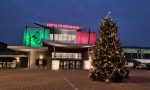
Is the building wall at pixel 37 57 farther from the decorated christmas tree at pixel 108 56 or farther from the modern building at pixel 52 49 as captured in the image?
the decorated christmas tree at pixel 108 56

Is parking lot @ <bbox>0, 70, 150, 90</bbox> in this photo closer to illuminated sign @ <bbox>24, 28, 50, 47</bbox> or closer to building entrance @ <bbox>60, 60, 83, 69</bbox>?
building entrance @ <bbox>60, 60, 83, 69</bbox>

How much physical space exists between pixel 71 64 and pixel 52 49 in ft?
20.0

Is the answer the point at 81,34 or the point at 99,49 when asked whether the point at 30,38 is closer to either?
the point at 81,34

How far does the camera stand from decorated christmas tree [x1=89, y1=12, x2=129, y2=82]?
24.6m

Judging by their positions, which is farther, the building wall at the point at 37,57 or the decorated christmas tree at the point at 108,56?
the building wall at the point at 37,57

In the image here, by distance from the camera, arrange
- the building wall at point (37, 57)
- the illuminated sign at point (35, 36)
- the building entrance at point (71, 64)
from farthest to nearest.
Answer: the illuminated sign at point (35, 36), the building entrance at point (71, 64), the building wall at point (37, 57)

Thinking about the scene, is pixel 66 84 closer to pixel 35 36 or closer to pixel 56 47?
pixel 56 47

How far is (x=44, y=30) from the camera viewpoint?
7600 cm

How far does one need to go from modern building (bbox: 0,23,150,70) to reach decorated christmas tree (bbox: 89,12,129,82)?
40.7m

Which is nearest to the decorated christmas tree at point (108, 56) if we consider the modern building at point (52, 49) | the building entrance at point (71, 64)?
the modern building at point (52, 49)

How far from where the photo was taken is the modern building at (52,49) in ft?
228

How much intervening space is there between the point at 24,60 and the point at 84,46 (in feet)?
57.7

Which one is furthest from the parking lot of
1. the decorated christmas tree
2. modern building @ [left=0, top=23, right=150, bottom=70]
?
modern building @ [left=0, top=23, right=150, bottom=70]

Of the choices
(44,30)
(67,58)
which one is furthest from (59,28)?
(67,58)
